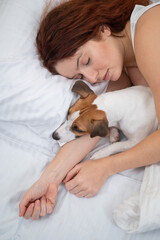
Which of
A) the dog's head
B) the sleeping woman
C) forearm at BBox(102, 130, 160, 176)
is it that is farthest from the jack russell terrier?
forearm at BBox(102, 130, 160, 176)

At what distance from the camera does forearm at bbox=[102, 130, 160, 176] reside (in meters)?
1.35

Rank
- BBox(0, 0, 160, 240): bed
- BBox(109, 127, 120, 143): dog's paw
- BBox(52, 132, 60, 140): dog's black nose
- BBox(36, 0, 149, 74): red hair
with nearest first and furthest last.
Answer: BBox(0, 0, 160, 240): bed, BBox(36, 0, 149, 74): red hair, BBox(52, 132, 60, 140): dog's black nose, BBox(109, 127, 120, 143): dog's paw

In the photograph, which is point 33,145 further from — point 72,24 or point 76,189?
point 72,24

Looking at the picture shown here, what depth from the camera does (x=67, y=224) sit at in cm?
135

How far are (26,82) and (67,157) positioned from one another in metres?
0.61

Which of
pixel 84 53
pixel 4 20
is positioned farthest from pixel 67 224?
pixel 4 20

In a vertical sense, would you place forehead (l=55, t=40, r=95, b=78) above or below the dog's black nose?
above

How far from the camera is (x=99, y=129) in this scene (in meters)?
1.56

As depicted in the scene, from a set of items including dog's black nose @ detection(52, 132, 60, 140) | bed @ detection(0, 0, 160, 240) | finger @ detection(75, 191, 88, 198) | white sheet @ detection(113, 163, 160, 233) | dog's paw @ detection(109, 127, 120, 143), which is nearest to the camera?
white sheet @ detection(113, 163, 160, 233)

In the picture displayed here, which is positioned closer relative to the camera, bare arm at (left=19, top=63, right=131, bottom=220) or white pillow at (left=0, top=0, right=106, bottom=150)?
bare arm at (left=19, top=63, right=131, bottom=220)

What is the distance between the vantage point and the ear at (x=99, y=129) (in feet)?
5.11

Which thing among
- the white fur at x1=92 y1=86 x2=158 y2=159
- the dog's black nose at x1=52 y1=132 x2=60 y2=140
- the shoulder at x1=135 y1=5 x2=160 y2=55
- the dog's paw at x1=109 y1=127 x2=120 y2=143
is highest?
the shoulder at x1=135 y1=5 x2=160 y2=55

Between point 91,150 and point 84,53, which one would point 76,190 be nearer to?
point 91,150

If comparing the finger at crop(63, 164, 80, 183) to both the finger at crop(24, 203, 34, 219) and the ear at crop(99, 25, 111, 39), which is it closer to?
the finger at crop(24, 203, 34, 219)
